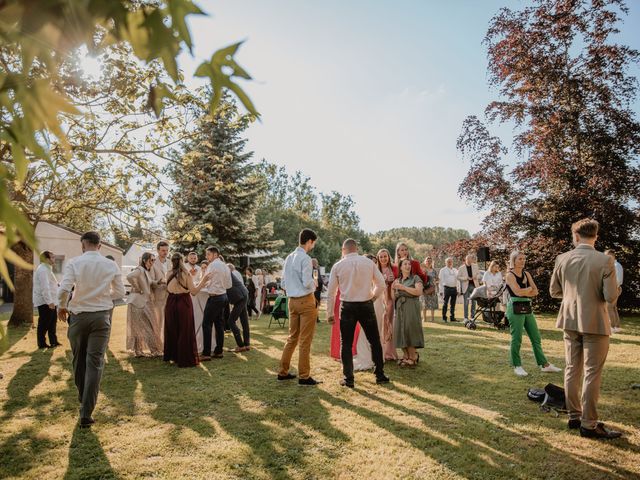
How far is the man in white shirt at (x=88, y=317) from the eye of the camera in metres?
5.00

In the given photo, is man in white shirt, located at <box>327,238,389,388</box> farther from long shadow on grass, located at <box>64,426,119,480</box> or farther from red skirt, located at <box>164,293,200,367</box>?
long shadow on grass, located at <box>64,426,119,480</box>

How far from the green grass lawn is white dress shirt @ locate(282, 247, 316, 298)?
1.41 m

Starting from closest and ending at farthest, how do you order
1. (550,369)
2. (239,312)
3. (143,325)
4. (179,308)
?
(550,369) → (179,308) → (143,325) → (239,312)

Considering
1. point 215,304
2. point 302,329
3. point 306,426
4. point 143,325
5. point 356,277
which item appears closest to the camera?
point 306,426

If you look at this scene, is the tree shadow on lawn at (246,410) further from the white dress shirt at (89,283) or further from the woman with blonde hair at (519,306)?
the woman with blonde hair at (519,306)

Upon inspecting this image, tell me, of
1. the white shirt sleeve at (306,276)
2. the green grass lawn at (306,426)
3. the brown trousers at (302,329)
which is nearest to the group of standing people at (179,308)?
the green grass lawn at (306,426)

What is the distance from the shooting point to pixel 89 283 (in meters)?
5.19

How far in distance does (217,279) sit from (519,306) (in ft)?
17.9

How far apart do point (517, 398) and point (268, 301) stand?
1525 centimetres

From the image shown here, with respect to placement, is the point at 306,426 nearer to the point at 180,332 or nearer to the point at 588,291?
the point at 588,291

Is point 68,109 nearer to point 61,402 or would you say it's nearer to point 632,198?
point 61,402

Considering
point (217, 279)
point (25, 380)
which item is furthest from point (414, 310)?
point (25, 380)

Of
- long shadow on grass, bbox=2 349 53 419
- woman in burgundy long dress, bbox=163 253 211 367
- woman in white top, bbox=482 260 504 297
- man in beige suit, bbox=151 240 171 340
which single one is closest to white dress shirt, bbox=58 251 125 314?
long shadow on grass, bbox=2 349 53 419

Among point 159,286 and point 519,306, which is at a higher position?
point 159,286
